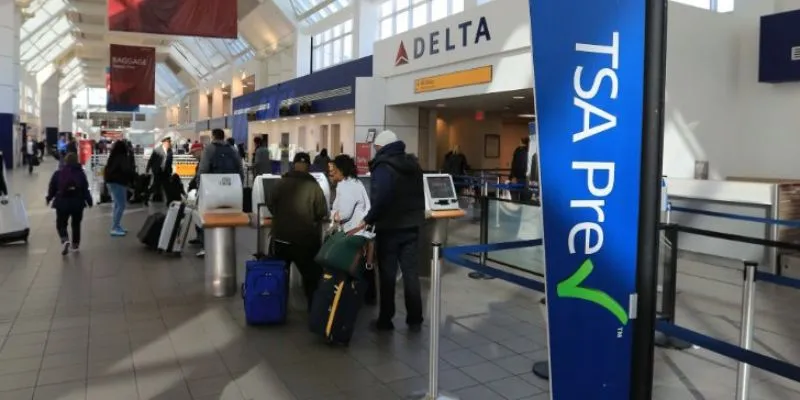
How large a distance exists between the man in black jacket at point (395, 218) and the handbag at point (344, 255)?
0.21m

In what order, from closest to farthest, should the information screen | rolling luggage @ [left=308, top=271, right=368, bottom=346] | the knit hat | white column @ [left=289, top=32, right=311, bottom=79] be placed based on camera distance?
rolling luggage @ [left=308, top=271, right=368, bottom=346], the knit hat, the information screen, white column @ [left=289, top=32, right=311, bottom=79]

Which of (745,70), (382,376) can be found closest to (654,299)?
(382,376)

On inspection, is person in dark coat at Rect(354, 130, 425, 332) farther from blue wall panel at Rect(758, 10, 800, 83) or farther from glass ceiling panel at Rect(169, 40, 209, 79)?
glass ceiling panel at Rect(169, 40, 209, 79)

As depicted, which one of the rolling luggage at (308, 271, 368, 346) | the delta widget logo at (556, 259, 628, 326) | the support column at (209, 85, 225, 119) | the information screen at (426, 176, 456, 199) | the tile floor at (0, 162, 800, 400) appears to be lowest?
the tile floor at (0, 162, 800, 400)

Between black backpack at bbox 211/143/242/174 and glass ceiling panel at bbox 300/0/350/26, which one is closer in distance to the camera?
black backpack at bbox 211/143/242/174

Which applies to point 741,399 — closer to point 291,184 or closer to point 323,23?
point 291,184

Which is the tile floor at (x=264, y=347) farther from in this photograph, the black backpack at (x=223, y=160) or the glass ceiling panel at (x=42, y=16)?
the glass ceiling panel at (x=42, y=16)

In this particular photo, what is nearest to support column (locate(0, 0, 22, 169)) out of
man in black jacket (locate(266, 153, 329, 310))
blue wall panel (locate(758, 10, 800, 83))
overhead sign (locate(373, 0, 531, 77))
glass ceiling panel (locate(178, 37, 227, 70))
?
glass ceiling panel (locate(178, 37, 227, 70))

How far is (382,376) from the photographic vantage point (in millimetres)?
4133

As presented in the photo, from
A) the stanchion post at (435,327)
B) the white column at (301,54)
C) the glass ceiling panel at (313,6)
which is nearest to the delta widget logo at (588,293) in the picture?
the stanchion post at (435,327)

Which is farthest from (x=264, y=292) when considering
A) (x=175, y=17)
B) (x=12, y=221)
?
(x=12, y=221)

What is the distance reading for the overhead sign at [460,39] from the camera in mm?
11836

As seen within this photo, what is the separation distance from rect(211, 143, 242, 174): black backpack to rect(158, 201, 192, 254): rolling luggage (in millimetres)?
718

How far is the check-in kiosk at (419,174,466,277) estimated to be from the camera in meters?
7.51
